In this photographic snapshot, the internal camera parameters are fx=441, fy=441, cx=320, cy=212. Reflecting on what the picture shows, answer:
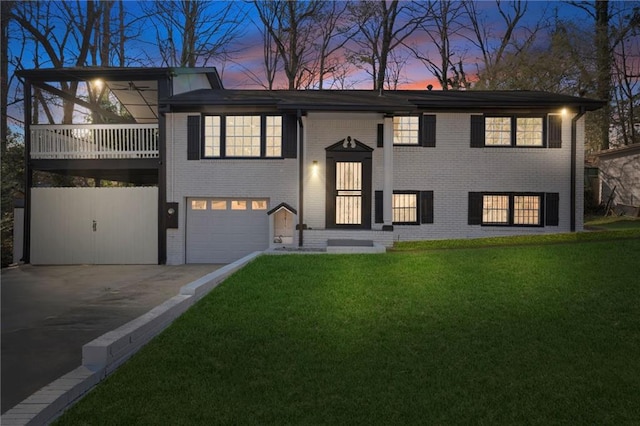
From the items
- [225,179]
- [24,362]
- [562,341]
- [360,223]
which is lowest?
[24,362]

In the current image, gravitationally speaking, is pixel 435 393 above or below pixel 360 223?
below

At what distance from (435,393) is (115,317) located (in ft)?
18.5

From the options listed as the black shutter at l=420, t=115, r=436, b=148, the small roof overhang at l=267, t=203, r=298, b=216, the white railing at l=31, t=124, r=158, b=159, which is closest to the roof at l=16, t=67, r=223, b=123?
the white railing at l=31, t=124, r=158, b=159

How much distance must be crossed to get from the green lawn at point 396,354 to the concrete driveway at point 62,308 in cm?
113

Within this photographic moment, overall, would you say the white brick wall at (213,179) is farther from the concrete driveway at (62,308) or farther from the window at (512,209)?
the window at (512,209)

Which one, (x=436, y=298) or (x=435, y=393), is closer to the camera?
(x=435, y=393)

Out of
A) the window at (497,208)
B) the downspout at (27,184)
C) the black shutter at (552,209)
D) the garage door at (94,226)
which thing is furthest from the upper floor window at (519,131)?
the downspout at (27,184)

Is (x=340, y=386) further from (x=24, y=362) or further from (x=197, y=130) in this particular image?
(x=197, y=130)

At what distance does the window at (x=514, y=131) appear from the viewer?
14.9 m

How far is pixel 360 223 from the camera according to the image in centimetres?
1482

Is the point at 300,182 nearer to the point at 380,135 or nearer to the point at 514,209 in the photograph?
the point at 380,135

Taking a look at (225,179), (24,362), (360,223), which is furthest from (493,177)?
(24,362)

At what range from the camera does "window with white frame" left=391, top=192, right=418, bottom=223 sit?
48.8 ft

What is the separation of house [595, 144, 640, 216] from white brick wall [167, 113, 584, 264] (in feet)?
29.8
